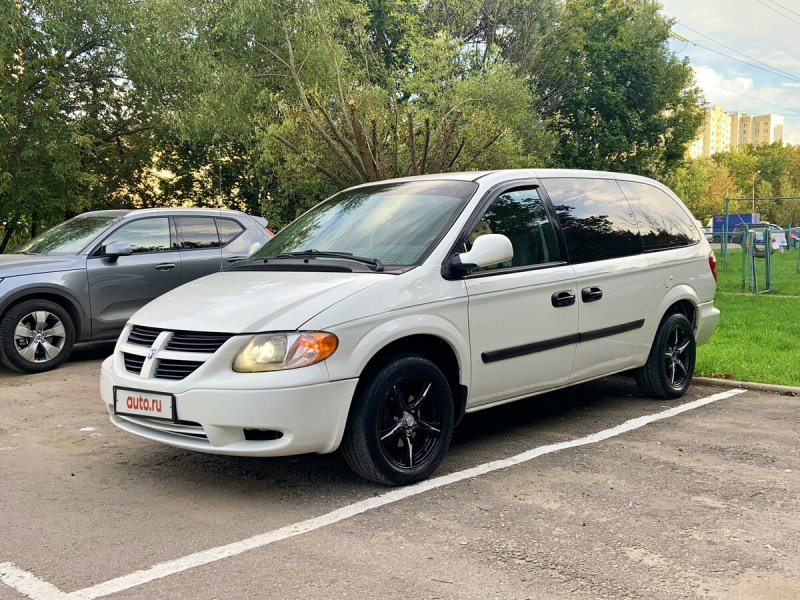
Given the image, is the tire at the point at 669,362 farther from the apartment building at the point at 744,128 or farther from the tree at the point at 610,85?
the apartment building at the point at 744,128

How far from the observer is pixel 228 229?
10102mm

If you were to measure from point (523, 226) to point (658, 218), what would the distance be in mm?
1749

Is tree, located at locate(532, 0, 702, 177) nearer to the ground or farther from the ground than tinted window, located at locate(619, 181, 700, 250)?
farther from the ground

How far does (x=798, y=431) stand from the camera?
18.6 ft

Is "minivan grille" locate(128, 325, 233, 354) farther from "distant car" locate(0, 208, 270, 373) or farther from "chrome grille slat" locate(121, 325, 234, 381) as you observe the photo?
"distant car" locate(0, 208, 270, 373)

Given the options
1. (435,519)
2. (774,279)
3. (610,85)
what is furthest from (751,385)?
(610,85)

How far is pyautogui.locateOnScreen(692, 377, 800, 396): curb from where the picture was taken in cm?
699

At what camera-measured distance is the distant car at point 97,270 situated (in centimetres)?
845

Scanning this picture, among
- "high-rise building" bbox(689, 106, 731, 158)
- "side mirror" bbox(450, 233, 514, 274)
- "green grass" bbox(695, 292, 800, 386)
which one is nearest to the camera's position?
"side mirror" bbox(450, 233, 514, 274)

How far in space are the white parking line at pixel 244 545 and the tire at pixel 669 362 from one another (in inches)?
48.4

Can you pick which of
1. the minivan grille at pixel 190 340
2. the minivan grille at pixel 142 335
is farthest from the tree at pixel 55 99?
the minivan grille at pixel 190 340

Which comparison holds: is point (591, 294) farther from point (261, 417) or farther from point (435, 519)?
point (261, 417)

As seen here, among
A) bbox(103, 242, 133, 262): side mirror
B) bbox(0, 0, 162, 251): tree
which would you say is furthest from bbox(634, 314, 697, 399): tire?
bbox(0, 0, 162, 251): tree

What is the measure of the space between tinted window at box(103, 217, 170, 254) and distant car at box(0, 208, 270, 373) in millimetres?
11
